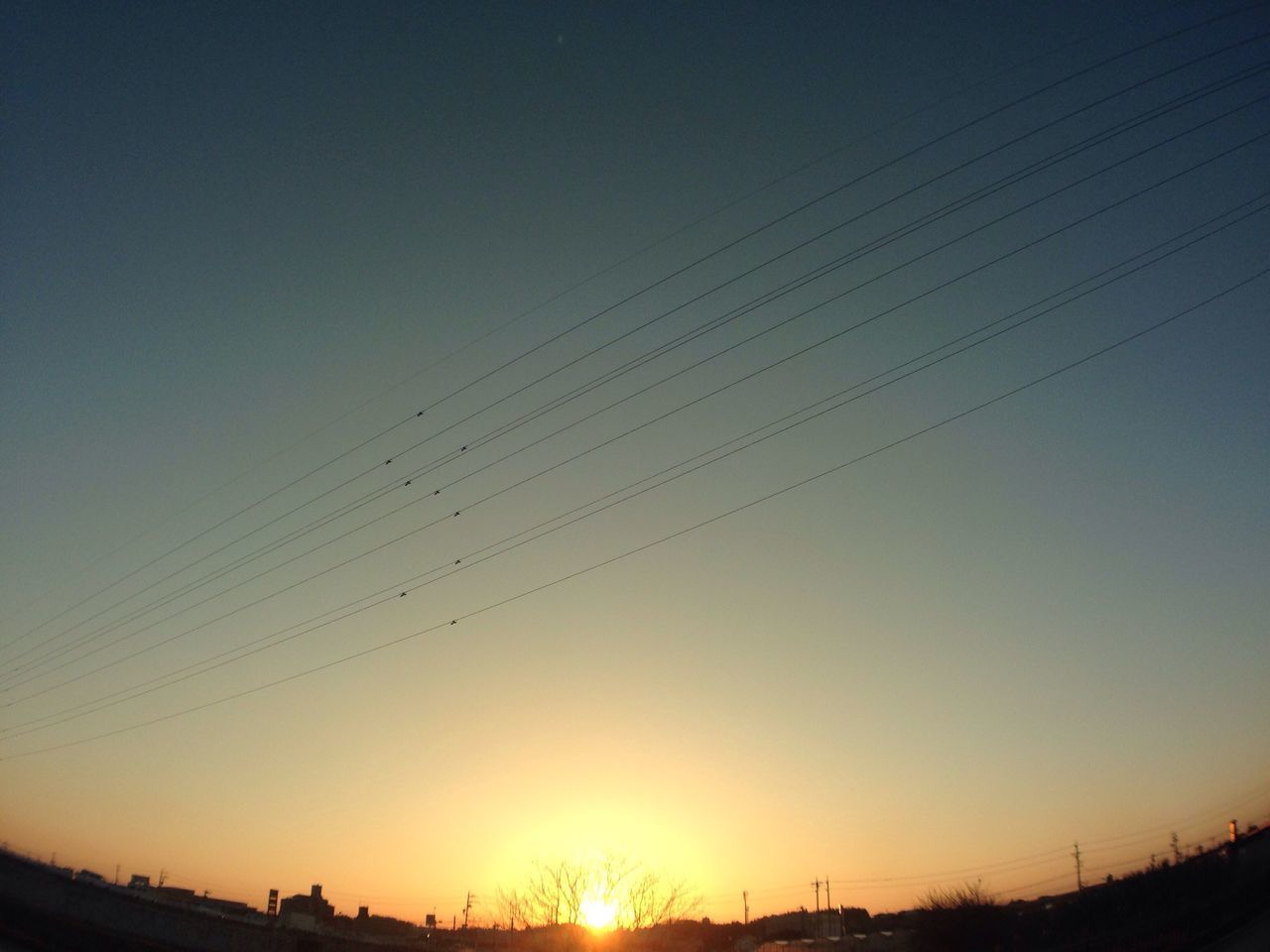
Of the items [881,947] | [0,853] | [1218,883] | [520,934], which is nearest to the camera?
[1218,883]

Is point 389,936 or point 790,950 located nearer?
point 790,950

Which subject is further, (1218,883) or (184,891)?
(184,891)

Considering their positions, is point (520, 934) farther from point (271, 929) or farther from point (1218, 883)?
point (1218, 883)

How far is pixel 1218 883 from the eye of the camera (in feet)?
117

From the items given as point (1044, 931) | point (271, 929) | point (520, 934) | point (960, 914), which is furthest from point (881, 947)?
point (271, 929)

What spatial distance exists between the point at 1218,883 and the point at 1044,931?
1376cm

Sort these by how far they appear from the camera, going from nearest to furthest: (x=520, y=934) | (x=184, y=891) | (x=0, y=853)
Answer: (x=0, y=853) < (x=520, y=934) < (x=184, y=891)

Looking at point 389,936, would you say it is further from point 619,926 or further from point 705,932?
point 705,932

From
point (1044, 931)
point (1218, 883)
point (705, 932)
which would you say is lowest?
point (705, 932)

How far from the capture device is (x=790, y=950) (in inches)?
2963

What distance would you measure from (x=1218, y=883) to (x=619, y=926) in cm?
6172

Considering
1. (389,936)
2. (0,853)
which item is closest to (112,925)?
(0,853)

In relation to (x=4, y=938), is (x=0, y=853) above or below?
above

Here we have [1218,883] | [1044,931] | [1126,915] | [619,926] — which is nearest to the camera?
[1218,883]
